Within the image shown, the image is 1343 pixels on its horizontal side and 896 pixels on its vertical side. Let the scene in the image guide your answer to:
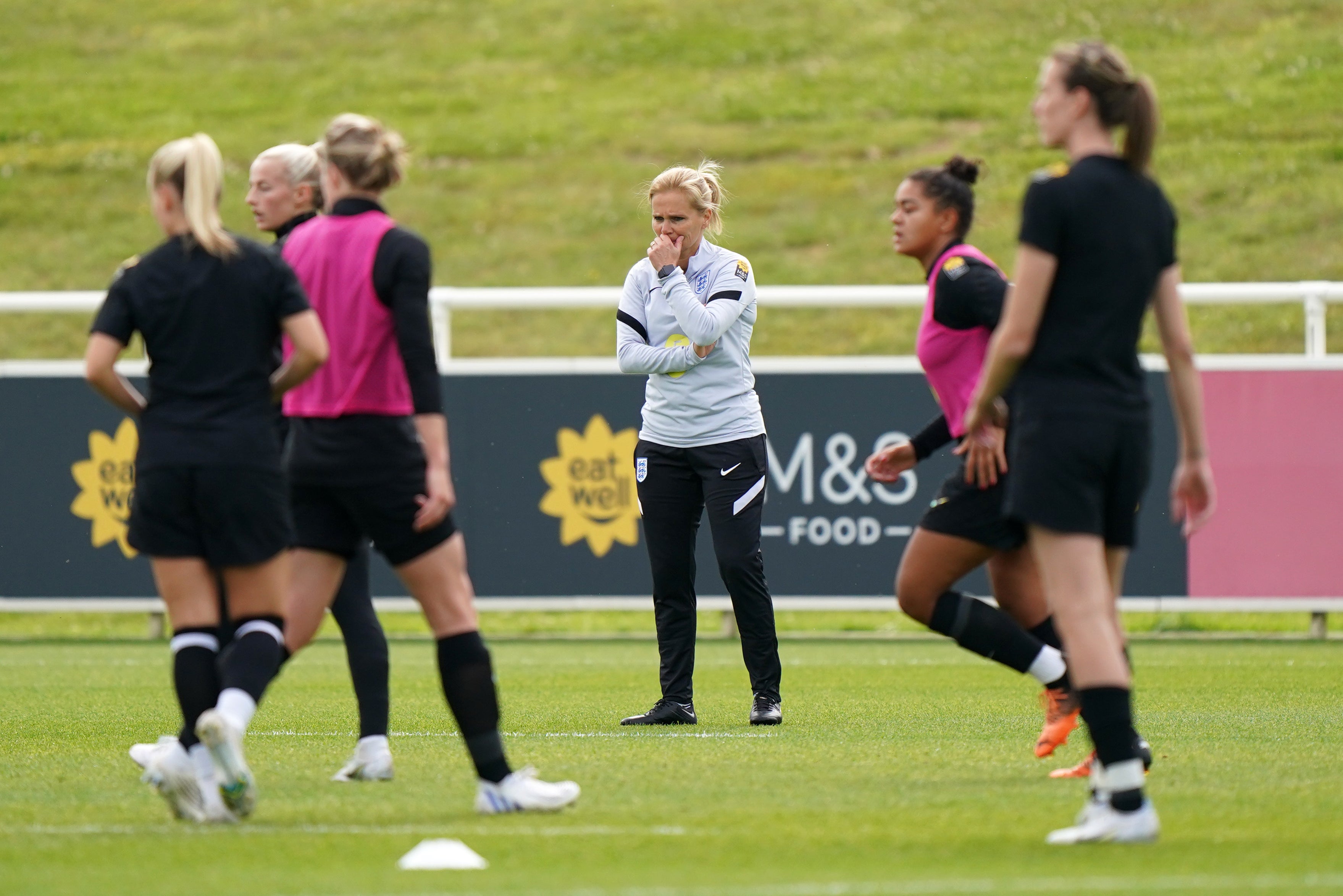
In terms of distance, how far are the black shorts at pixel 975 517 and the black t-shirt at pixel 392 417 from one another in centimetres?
178

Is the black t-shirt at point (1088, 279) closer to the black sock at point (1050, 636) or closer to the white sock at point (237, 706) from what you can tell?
the black sock at point (1050, 636)

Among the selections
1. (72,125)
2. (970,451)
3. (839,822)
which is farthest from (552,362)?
(72,125)

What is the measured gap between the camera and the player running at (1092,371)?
456 centimetres

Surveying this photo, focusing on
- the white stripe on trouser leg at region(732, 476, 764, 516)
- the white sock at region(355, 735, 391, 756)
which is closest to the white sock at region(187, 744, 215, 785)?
the white sock at region(355, 735, 391, 756)

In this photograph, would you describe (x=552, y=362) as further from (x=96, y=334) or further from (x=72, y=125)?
(x=72, y=125)

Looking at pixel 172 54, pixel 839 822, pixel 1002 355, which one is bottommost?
pixel 839 822

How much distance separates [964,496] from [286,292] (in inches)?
88.9

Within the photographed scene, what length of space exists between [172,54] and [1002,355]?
33740mm

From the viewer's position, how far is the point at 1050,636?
20.8 feet

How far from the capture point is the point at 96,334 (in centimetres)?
502

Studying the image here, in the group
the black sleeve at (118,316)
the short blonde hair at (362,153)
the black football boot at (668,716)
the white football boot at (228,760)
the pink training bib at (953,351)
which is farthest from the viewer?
the black football boot at (668,716)

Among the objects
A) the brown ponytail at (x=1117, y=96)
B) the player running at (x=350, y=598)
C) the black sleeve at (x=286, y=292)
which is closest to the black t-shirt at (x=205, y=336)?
the black sleeve at (x=286, y=292)

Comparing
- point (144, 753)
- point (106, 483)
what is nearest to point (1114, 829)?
point (144, 753)

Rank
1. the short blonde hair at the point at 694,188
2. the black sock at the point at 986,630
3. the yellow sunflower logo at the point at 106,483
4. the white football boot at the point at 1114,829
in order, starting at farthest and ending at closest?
the yellow sunflower logo at the point at 106,483, the short blonde hair at the point at 694,188, the black sock at the point at 986,630, the white football boot at the point at 1114,829
